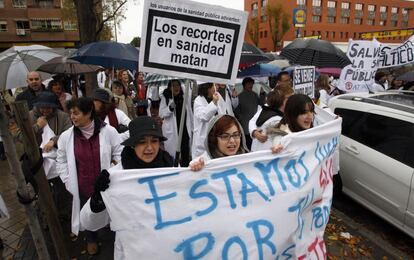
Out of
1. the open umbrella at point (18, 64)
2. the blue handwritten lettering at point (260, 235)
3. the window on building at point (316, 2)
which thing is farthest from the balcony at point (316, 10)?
the blue handwritten lettering at point (260, 235)

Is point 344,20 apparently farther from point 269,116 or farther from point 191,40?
point 191,40

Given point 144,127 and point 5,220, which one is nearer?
point 144,127

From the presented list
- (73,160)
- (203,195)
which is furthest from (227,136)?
(73,160)

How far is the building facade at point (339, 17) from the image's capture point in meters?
59.6

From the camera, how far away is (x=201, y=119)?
450 centimetres

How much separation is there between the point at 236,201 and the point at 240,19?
64.9 inches

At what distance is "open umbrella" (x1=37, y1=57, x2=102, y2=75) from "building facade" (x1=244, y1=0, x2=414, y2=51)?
5500 centimetres

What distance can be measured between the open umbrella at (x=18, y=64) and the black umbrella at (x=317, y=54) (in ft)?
18.1

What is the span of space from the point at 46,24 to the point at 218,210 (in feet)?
163

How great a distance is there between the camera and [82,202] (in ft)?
10.3

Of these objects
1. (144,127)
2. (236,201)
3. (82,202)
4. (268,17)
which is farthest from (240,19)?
(268,17)

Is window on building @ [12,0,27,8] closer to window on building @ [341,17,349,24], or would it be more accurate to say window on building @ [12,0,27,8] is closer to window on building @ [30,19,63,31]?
window on building @ [30,19,63,31]

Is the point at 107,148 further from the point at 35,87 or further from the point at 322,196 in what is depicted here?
the point at 35,87

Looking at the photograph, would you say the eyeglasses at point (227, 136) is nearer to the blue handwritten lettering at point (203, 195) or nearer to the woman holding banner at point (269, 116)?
the blue handwritten lettering at point (203, 195)
